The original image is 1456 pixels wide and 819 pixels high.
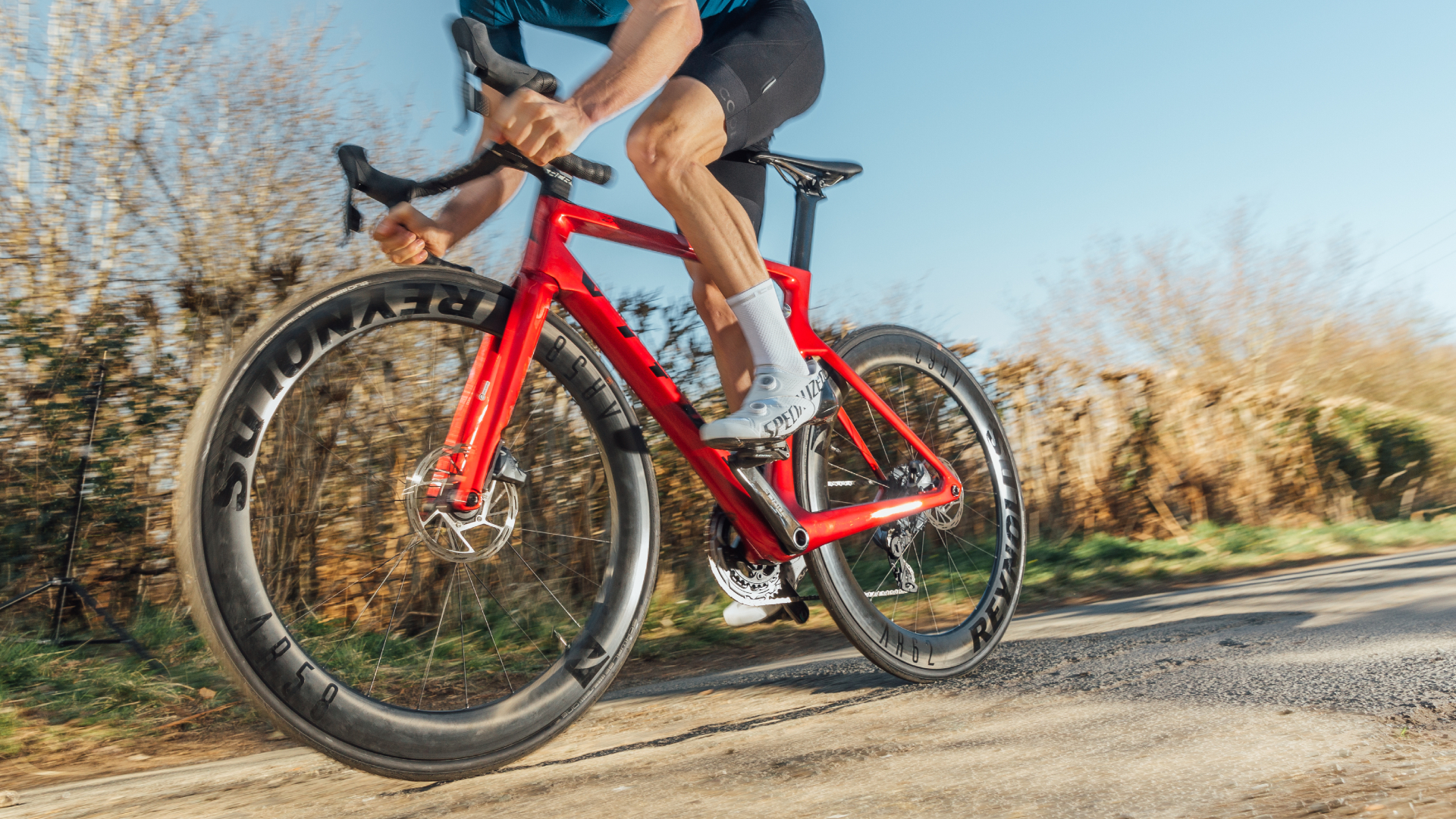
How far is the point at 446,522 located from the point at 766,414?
2.56 feet

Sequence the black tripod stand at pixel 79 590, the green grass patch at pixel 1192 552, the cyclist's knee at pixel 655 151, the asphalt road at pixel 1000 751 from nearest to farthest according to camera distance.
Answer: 1. the asphalt road at pixel 1000 751
2. the cyclist's knee at pixel 655 151
3. the black tripod stand at pixel 79 590
4. the green grass patch at pixel 1192 552

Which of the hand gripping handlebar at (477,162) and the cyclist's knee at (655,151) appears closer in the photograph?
the hand gripping handlebar at (477,162)

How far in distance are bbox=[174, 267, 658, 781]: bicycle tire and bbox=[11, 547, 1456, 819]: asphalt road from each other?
0.43 feet

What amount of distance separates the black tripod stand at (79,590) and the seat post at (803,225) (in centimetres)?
284

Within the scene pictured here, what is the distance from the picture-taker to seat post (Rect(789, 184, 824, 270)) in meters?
2.89

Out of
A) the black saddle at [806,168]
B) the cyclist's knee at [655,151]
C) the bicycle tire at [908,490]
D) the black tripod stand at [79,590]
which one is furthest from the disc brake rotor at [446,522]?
the black tripod stand at [79,590]

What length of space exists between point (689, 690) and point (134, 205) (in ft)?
12.4

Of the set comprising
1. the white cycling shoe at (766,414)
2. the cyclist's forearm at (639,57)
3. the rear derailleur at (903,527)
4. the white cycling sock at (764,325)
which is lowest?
the rear derailleur at (903,527)

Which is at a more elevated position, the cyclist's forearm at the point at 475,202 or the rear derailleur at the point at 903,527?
the cyclist's forearm at the point at 475,202

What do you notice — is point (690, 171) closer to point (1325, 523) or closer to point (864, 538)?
point (864, 538)

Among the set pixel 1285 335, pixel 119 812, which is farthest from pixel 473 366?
pixel 1285 335

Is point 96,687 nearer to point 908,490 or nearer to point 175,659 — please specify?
point 175,659

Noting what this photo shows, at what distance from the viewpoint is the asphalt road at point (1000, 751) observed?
4.61ft

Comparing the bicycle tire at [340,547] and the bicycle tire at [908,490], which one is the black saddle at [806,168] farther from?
the bicycle tire at [340,547]
